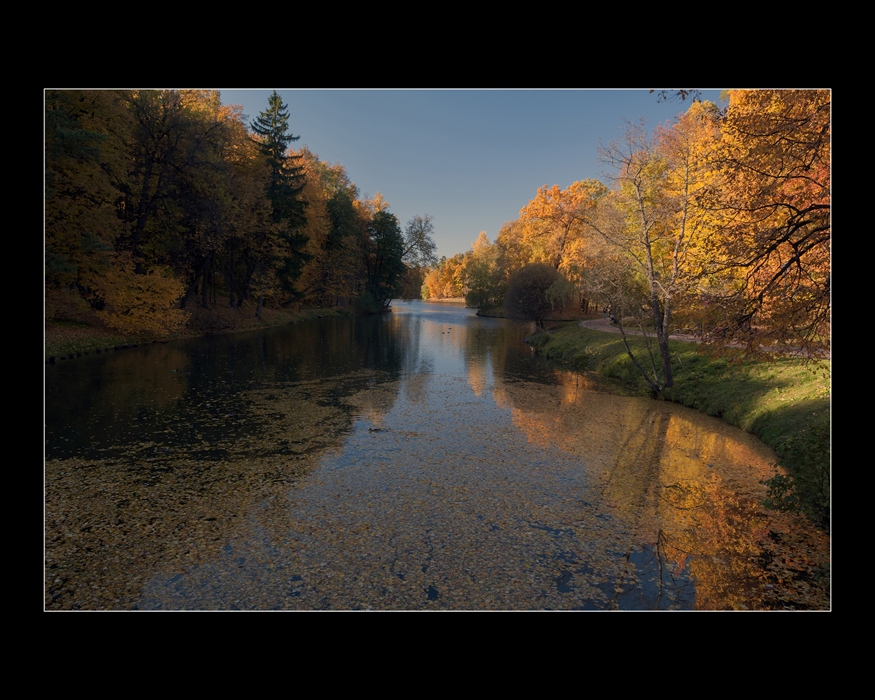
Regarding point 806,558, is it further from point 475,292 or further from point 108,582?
point 475,292

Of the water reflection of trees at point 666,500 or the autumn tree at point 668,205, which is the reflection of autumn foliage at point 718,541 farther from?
the autumn tree at point 668,205

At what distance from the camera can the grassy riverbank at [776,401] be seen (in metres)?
5.71

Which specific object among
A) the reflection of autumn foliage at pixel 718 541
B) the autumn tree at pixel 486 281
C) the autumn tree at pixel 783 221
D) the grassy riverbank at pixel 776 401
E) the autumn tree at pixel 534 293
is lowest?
the reflection of autumn foliage at pixel 718 541

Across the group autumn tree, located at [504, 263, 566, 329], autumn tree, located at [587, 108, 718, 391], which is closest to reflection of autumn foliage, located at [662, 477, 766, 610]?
autumn tree, located at [587, 108, 718, 391]

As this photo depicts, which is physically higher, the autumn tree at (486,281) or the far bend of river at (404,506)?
the autumn tree at (486,281)

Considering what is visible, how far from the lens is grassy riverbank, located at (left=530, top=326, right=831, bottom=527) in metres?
5.71

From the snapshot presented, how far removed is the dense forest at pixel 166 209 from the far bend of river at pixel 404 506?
28.2 feet

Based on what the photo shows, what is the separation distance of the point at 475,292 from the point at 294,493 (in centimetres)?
5091

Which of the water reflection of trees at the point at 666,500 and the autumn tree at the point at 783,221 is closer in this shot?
the water reflection of trees at the point at 666,500

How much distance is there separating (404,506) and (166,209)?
25.6 metres

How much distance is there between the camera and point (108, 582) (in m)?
4.54

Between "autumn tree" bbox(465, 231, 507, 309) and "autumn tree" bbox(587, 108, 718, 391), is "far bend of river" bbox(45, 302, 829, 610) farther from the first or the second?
"autumn tree" bbox(465, 231, 507, 309)

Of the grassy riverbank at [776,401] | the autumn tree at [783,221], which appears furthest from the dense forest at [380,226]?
the grassy riverbank at [776,401]

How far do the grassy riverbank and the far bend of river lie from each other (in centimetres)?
44
